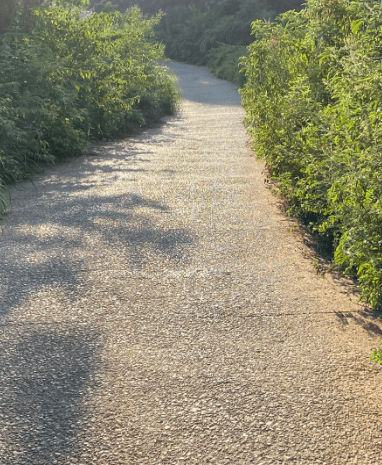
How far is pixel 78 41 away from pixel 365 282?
24.8 feet

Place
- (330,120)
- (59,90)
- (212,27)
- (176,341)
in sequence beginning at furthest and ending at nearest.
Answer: (212,27), (59,90), (330,120), (176,341)

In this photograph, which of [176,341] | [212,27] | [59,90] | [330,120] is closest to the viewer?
[176,341]

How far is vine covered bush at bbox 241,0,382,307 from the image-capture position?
2.96 metres

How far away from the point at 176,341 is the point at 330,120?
6.25ft

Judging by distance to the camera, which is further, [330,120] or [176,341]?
[330,120]

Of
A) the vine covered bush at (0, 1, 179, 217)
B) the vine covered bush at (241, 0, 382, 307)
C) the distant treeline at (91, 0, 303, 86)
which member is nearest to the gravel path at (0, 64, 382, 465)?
the vine covered bush at (241, 0, 382, 307)

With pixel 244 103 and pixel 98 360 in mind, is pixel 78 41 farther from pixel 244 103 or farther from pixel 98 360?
pixel 98 360

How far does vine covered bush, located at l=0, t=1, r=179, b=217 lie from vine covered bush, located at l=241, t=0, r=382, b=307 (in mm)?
2593

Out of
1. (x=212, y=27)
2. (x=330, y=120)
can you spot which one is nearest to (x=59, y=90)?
(x=330, y=120)

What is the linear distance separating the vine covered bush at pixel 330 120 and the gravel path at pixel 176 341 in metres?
0.45

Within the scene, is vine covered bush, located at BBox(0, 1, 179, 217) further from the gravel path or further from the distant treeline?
the distant treeline

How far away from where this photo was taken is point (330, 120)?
396 centimetres

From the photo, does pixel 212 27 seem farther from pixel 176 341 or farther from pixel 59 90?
pixel 176 341

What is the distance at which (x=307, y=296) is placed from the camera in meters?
3.80
